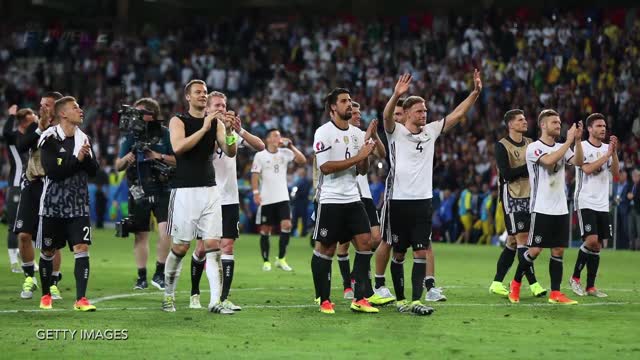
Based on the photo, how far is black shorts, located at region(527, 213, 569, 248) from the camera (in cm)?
1459

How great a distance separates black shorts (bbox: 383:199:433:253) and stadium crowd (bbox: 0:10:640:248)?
15.5 metres

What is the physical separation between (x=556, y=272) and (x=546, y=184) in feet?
3.70

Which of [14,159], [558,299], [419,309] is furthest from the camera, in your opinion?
[14,159]

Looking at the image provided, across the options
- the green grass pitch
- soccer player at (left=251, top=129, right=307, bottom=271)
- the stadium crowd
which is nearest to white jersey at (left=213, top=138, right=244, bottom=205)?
the green grass pitch

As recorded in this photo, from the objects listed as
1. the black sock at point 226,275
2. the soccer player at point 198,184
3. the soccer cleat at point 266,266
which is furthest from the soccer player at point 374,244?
the soccer cleat at point 266,266

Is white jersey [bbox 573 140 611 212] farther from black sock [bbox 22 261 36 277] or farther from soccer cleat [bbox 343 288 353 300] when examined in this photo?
black sock [bbox 22 261 36 277]

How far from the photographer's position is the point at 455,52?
37.5 metres

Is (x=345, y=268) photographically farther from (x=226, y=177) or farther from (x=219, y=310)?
(x=219, y=310)

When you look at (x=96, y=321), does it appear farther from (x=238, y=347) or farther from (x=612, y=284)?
(x=612, y=284)

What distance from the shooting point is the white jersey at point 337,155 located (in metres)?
12.8

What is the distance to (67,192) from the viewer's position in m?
13.3

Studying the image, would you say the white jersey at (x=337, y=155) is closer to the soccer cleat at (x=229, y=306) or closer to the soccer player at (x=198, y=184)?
the soccer player at (x=198, y=184)

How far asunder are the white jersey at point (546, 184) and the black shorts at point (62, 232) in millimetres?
5637

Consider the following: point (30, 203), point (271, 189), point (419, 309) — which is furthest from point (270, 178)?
point (419, 309)
